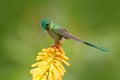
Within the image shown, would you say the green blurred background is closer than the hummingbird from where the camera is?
No

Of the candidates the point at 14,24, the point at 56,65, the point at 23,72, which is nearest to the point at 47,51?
Result: the point at 56,65

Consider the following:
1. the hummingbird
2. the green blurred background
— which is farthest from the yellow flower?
the green blurred background

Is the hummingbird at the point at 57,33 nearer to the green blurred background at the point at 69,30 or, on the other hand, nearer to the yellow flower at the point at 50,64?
the yellow flower at the point at 50,64

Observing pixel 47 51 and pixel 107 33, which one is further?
pixel 107 33

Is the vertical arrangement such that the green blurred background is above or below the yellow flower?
above

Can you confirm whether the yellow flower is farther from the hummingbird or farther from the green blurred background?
the green blurred background

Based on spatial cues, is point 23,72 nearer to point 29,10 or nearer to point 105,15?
point 29,10
